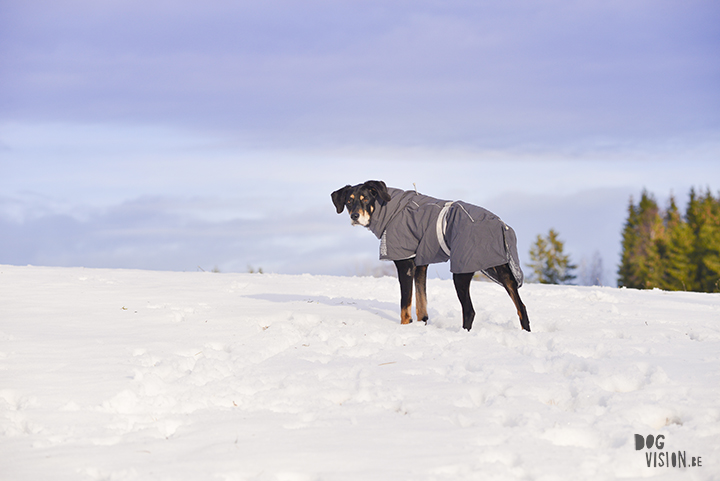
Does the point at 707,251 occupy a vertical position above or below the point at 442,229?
above

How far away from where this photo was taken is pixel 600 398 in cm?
358

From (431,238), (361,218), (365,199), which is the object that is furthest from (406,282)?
(365,199)

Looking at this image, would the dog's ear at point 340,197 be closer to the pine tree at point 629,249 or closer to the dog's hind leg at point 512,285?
the dog's hind leg at point 512,285

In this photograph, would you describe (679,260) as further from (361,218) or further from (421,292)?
(361,218)

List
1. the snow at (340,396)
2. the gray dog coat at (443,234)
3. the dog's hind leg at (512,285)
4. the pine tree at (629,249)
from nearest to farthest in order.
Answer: the snow at (340,396), the gray dog coat at (443,234), the dog's hind leg at (512,285), the pine tree at (629,249)

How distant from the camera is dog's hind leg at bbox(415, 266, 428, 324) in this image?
638 centimetres

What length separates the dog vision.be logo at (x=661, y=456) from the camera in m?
2.88

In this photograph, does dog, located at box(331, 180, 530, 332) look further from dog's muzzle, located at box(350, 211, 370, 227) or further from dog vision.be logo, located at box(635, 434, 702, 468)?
dog vision.be logo, located at box(635, 434, 702, 468)

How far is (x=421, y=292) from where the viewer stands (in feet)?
21.2

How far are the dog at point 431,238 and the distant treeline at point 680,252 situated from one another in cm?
3292

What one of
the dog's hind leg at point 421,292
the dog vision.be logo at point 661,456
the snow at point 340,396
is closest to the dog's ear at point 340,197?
the dog's hind leg at point 421,292

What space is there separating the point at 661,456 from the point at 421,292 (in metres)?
3.67

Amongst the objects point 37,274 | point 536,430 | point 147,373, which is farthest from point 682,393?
point 37,274

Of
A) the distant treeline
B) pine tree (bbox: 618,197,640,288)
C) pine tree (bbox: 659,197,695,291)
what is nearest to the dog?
the distant treeline
